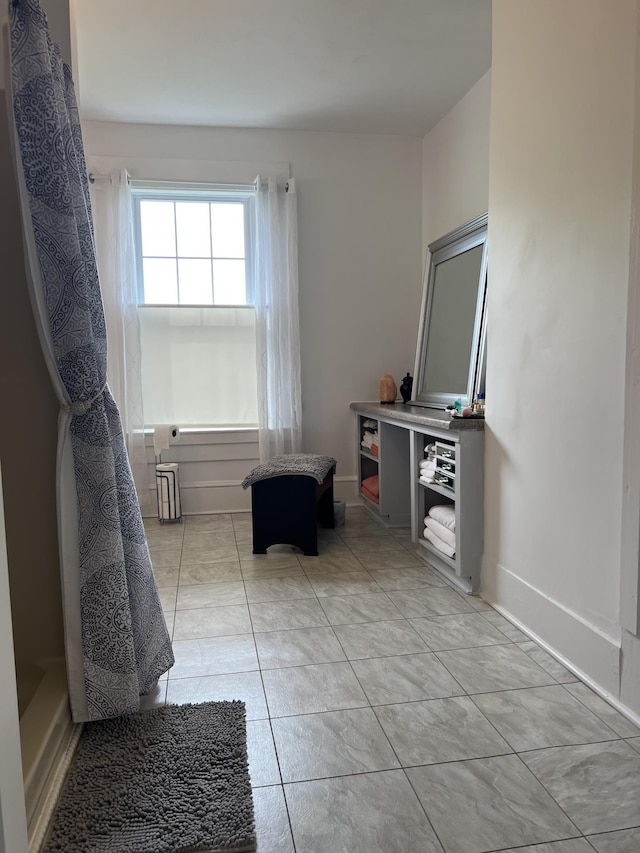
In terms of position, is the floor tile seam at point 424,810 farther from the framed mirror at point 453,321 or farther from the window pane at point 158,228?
the window pane at point 158,228

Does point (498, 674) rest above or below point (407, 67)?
below

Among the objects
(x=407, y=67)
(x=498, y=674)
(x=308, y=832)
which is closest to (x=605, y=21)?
(x=407, y=67)

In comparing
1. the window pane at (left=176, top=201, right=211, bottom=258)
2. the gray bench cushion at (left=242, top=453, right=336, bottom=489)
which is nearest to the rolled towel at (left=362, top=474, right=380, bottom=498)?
the gray bench cushion at (left=242, top=453, right=336, bottom=489)

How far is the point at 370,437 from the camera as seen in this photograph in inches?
166

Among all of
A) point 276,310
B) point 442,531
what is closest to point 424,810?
point 442,531

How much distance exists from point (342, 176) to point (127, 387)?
2209 mm

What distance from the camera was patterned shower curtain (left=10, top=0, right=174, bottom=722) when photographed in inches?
61.4

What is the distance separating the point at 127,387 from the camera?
13.6 ft

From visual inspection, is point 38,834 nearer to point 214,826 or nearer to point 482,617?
point 214,826

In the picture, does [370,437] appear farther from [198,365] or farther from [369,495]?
[198,365]

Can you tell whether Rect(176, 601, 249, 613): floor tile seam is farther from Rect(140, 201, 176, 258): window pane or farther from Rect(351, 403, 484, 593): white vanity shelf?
Rect(140, 201, 176, 258): window pane

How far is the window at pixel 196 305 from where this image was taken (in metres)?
4.35

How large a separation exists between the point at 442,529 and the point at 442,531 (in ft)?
0.03

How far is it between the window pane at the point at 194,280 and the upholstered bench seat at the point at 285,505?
1.62m
